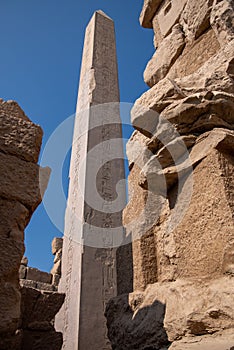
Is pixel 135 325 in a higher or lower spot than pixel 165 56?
lower

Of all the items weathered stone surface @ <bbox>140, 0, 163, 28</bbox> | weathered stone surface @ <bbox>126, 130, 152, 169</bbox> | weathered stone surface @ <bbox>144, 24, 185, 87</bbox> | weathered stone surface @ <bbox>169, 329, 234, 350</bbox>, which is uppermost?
weathered stone surface @ <bbox>140, 0, 163, 28</bbox>

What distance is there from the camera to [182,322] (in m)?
1.40

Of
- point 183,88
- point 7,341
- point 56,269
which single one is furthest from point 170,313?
point 56,269

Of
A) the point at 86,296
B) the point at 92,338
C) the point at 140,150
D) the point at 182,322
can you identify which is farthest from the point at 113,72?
the point at 182,322

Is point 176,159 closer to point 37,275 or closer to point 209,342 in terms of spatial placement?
point 209,342

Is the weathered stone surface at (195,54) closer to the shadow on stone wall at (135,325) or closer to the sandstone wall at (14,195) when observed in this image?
the sandstone wall at (14,195)

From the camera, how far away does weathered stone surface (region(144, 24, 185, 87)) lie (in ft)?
8.17

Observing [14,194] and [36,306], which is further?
[36,306]

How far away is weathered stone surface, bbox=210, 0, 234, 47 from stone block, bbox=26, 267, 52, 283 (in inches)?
264

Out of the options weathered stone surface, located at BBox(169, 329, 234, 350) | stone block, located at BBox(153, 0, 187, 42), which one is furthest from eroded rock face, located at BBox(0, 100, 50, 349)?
stone block, located at BBox(153, 0, 187, 42)

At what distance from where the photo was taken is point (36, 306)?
267cm

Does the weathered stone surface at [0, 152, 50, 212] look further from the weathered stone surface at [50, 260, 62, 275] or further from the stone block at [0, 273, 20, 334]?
the weathered stone surface at [50, 260, 62, 275]

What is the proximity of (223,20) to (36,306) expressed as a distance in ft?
7.72

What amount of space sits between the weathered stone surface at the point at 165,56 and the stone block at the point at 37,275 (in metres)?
6.09
